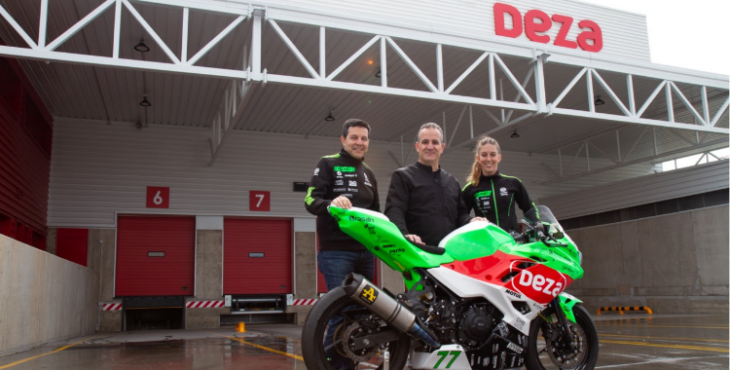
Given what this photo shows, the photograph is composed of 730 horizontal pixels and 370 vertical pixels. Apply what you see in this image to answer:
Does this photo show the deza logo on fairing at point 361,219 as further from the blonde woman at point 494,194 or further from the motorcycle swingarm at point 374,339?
the blonde woman at point 494,194

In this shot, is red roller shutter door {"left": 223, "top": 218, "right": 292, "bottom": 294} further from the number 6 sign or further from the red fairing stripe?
the red fairing stripe


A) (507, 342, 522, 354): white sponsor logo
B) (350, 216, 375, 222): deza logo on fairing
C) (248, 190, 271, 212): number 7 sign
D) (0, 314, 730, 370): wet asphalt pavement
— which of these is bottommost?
(0, 314, 730, 370): wet asphalt pavement

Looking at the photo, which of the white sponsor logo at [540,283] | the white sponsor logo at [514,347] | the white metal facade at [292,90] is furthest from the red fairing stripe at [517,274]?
the white metal facade at [292,90]

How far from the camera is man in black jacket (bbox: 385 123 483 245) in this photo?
4.05 m

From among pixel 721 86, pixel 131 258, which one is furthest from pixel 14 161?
pixel 721 86

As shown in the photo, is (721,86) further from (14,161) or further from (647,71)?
(14,161)

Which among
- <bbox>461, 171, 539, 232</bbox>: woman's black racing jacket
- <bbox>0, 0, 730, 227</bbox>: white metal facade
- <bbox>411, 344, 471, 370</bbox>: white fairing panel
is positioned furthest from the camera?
<bbox>0, 0, 730, 227</bbox>: white metal facade

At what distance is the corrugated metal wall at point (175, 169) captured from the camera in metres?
15.9

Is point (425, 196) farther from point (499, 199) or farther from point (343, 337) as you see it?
point (343, 337)

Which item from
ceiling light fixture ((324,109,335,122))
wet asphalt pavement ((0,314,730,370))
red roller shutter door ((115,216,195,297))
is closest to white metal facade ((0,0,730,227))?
ceiling light fixture ((324,109,335,122))

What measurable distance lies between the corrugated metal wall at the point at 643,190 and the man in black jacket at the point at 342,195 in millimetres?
15744

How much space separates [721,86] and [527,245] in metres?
13.6

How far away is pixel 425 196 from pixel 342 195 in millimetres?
781

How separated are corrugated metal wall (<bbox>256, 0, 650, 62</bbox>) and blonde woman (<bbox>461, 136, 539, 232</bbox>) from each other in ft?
21.6
